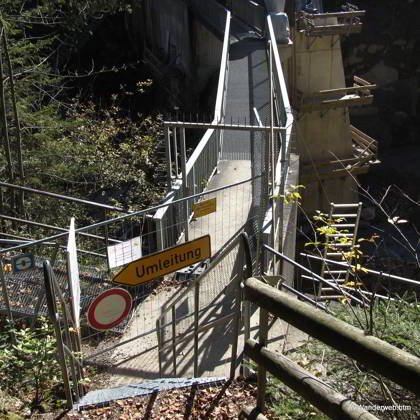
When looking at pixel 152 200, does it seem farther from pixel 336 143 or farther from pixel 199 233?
pixel 336 143

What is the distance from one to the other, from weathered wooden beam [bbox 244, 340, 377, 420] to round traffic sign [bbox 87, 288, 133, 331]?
2114mm

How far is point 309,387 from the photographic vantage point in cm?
261

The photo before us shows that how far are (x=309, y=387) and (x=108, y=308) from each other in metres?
2.77

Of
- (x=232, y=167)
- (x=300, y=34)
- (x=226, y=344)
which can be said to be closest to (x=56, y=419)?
(x=226, y=344)

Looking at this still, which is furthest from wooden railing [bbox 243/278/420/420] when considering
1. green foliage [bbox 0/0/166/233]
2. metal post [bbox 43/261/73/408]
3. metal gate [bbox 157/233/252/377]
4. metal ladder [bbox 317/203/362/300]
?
green foliage [bbox 0/0/166/233]

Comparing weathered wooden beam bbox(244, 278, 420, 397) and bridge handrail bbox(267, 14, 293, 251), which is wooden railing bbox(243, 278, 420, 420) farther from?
bridge handrail bbox(267, 14, 293, 251)

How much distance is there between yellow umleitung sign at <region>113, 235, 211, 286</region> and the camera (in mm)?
5053

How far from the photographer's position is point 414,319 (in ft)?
15.5

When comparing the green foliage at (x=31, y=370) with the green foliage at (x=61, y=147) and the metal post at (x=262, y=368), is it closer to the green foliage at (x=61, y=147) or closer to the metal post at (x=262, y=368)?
the metal post at (x=262, y=368)

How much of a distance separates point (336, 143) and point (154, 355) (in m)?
14.1

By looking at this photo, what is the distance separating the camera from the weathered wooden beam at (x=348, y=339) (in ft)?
6.70

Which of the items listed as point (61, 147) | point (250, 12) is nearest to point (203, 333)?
point (61, 147)

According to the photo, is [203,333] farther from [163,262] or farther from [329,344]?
[329,344]

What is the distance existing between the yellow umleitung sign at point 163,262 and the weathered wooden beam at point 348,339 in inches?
96.4
